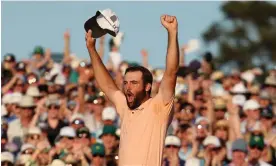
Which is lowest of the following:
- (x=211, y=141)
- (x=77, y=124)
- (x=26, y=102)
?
(x=211, y=141)

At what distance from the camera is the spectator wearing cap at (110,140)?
57.4ft

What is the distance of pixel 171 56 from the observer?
1244 centimetres

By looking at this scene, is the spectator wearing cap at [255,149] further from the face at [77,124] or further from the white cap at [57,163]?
the face at [77,124]

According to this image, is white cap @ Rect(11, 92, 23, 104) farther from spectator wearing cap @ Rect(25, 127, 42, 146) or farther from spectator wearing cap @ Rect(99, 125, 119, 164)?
spectator wearing cap @ Rect(99, 125, 119, 164)

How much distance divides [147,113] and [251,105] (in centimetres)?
638

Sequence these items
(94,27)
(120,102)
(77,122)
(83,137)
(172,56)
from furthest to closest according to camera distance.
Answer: (77,122), (83,137), (94,27), (120,102), (172,56)

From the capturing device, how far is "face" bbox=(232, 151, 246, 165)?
16672 mm

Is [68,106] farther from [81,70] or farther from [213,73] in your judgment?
[213,73]

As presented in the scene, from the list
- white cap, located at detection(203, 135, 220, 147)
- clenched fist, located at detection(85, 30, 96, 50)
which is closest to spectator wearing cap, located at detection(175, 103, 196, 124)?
white cap, located at detection(203, 135, 220, 147)

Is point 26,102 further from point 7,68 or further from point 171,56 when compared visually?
point 171,56

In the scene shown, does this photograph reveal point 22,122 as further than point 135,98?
Yes

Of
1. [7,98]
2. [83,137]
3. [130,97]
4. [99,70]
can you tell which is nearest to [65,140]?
[83,137]

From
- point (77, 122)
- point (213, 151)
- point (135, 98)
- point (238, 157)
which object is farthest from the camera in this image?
point (77, 122)

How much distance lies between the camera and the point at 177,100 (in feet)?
66.3
